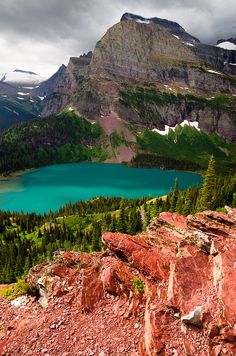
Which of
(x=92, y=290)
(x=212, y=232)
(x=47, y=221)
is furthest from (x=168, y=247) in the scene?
(x=47, y=221)

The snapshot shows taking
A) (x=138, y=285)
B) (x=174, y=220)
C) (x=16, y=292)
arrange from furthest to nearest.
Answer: (x=174, y=220) → (x=16, y=292) → (x=138, y=285)

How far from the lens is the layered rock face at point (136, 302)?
22625 millimetres

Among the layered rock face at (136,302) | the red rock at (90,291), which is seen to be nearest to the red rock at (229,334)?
the layered rock face at (136,302)

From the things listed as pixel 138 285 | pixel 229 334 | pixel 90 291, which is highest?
pixel 229 334

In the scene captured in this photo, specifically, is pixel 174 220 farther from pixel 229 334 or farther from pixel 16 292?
pixel 16 292

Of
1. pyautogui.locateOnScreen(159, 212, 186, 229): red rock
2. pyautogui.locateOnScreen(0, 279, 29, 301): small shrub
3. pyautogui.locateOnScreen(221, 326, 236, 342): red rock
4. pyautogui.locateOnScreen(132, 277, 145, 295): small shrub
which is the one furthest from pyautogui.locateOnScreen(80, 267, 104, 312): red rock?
pyautogui.locateOnScreen(159, 212, 186, 229): red rock

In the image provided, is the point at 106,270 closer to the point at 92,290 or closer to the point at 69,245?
the point at 92,290

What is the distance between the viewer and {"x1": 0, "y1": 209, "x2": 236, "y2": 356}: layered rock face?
22.6 meters

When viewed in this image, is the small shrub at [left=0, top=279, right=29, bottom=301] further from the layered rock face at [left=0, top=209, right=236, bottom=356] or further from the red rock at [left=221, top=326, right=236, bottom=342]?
the red rock at [left=221, top=326, right=236, bottom=342]

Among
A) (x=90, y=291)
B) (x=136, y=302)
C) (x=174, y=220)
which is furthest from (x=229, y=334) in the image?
(x=174, y=220)

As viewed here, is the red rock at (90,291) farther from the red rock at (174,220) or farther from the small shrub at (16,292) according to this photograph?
the red rock at (174,220)

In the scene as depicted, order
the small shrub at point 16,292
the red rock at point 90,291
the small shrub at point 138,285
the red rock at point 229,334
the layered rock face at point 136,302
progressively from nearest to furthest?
1. the red rock at point 229,334
2. the layered rock face at point 136,302
3. the small shrub at point 138,285
4. the red rock at point 90,291
5. the small shrub at point 16,292

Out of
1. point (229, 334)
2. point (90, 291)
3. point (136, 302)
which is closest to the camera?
point (229, 334)

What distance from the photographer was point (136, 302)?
87.7ft
